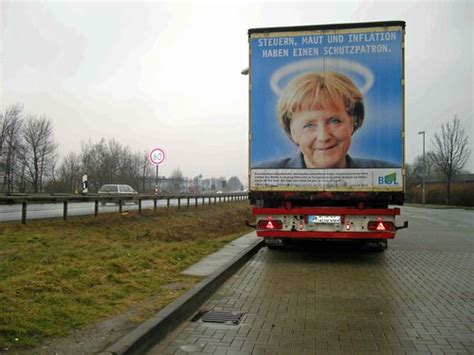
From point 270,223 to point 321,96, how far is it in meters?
2.75

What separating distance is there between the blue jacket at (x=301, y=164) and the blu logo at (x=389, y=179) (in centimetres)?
19

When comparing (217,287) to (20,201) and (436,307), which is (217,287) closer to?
(436,307)

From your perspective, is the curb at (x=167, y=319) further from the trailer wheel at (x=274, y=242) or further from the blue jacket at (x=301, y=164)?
the trailer wheel at (x=274, y=242)

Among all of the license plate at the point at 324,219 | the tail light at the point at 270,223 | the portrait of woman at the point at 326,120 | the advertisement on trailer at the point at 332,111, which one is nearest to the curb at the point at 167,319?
the tail light at the point at 270,223

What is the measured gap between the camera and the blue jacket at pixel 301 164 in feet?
29.8

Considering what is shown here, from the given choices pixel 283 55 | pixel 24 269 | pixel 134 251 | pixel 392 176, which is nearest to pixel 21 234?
pixel 134 251

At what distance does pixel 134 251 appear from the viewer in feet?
32.1

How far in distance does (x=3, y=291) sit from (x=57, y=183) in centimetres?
5461

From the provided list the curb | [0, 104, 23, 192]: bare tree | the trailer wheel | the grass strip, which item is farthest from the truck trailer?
[0, 104, 23, 192]: bare tree

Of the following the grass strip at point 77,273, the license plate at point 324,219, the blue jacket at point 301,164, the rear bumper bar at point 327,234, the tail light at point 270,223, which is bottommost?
the grass strip at point 77,273

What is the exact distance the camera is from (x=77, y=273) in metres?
7.00

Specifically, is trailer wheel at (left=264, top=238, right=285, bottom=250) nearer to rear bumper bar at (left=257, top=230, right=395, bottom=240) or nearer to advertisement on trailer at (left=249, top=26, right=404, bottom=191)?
rear bumper bar at (left=257, top=230, right=395, bottom=240)

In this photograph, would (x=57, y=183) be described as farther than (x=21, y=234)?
Yes

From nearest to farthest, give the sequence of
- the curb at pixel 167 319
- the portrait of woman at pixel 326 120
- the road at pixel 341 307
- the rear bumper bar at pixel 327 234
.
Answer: the curb at pixel 167 319, the road at pixel 341 307, the portrait of woman at pixel 326 120, the rear bumper bar at pixel 327 234
